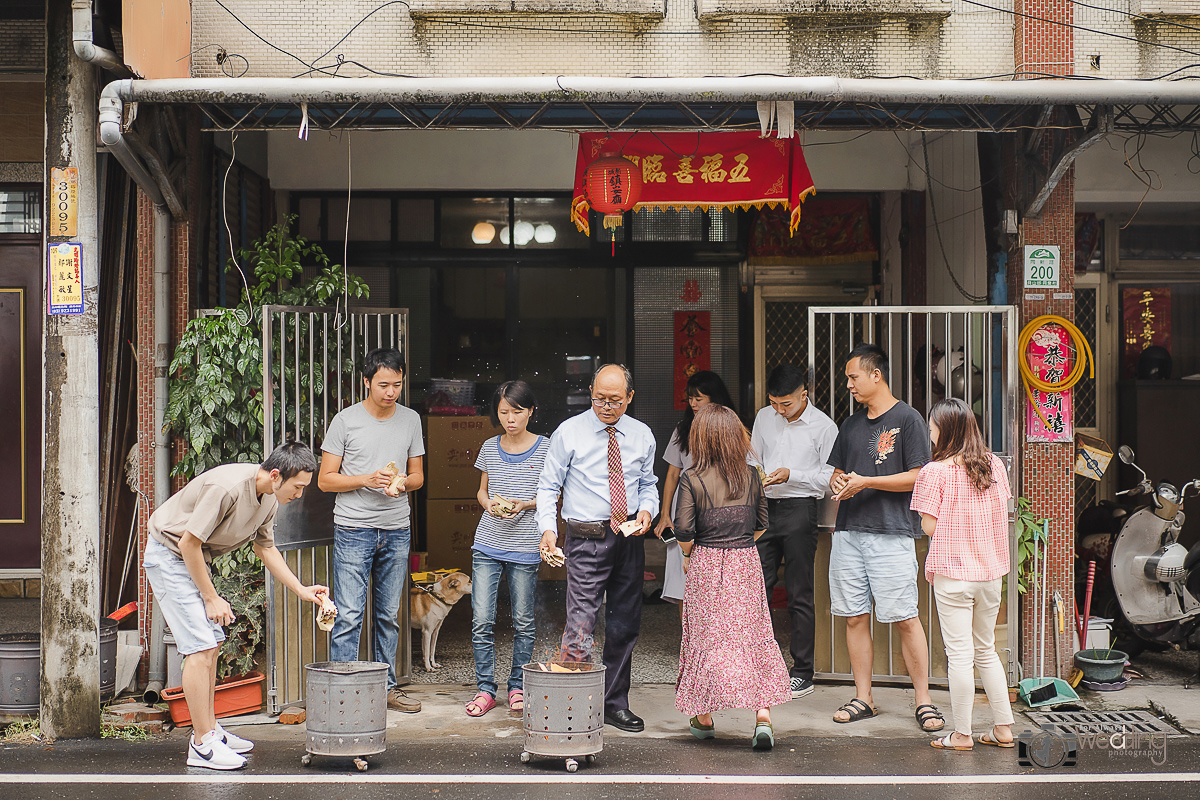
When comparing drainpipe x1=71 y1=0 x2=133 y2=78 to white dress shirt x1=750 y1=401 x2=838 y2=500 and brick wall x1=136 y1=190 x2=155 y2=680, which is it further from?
white dress shirt x1=750 y1=401 x2=838 y2=500

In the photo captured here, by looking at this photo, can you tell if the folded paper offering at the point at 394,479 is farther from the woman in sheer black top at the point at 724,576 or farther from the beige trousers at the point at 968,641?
the beige trousers at the point at 968,641

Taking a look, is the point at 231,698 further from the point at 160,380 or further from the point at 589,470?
the point at 589,470

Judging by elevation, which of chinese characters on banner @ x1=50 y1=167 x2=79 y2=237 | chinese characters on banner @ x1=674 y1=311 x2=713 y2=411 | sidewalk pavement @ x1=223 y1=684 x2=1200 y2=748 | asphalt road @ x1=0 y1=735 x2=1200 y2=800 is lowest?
sidewalk pavement @ x1=223 y1=684 x2=1200 y2=748

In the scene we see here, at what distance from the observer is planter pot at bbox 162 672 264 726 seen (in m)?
5.72

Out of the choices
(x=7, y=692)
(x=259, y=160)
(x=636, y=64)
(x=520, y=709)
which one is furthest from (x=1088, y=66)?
(x=7, y=692)

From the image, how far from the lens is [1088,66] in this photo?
6.33 meters

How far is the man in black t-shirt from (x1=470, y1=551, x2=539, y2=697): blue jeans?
1828 mm

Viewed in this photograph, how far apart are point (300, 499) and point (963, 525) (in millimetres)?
3755

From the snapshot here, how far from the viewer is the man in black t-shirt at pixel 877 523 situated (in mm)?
5652

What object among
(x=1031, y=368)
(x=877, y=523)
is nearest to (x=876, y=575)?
(x=877, y=523)

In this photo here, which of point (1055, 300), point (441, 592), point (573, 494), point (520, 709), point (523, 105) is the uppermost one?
point (523, 105)

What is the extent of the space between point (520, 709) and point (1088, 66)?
5.32 metres

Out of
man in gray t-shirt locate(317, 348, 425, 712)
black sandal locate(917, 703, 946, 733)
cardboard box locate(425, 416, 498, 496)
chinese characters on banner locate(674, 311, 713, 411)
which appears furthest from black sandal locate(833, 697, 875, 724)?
cardboard box locate(425, 416, 498, 496)

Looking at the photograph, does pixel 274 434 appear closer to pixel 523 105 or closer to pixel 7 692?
pixel 7 692
